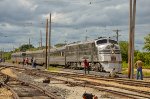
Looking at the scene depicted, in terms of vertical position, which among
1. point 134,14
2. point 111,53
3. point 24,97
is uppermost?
point 134,14

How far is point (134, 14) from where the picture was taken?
30812mm

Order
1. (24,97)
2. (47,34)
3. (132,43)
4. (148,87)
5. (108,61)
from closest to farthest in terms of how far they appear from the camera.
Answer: (24,97) < (148,87) < (132,43) < (108,61) < (47,34)

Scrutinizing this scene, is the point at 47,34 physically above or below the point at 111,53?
above

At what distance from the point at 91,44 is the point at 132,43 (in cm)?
1045

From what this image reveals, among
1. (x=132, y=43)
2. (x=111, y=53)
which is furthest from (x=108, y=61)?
(x=132, y=43)

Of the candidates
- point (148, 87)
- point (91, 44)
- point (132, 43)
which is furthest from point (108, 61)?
point (148, 87)

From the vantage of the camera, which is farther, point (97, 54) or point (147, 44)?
point (147, 44)

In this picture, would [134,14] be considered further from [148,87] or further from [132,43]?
[148,87]

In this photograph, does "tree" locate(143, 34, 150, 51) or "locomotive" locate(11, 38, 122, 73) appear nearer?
"locomotive" locate(11, 38, 122, 73)

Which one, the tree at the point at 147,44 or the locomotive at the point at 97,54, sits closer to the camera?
the locomotive at the point at 97,54

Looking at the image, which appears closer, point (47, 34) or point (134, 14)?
point (134, 14)

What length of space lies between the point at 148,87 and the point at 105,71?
56.1ft

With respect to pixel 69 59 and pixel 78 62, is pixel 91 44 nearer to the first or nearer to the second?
pixel 78 62

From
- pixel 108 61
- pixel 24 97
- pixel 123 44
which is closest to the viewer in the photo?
pixel 24 97
